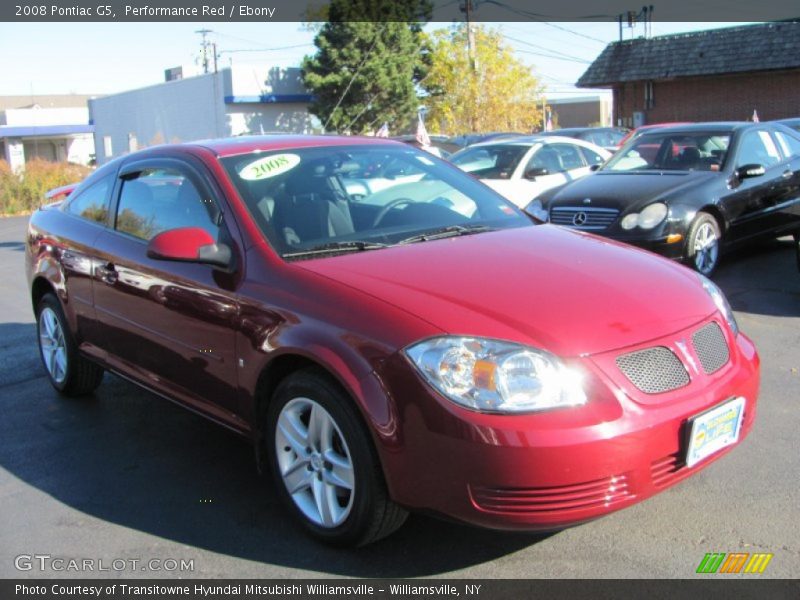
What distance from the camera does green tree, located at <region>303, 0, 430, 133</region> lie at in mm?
40156

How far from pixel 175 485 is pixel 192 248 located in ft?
3.93

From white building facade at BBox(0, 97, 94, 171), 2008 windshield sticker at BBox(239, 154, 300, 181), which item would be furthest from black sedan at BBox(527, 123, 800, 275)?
white building facade at BBox(0, 97, 94, 171)

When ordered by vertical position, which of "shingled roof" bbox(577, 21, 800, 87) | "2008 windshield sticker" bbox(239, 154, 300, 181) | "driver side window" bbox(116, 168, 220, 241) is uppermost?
"shingled roof" bbox(577, 21, 800, 87)

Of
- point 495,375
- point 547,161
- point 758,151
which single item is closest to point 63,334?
point 495,375

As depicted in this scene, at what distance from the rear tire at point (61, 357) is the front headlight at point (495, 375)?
10.2 ft

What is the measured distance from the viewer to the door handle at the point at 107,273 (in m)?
4.54

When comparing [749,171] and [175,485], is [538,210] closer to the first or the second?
[749,171]

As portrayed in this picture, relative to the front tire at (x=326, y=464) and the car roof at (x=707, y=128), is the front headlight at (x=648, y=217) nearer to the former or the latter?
the car roof at (x=707, y=128)

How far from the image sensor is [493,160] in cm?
1180

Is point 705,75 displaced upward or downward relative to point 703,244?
upward

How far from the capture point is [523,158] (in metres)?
11.5

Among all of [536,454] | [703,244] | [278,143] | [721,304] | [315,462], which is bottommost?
[315,462]

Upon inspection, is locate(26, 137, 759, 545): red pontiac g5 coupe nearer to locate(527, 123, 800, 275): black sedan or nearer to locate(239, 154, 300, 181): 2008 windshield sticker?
locate(239, 154, 300, 181): 2008 windshield sticker

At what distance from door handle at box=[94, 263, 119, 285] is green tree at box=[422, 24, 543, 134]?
3602 centimetres
